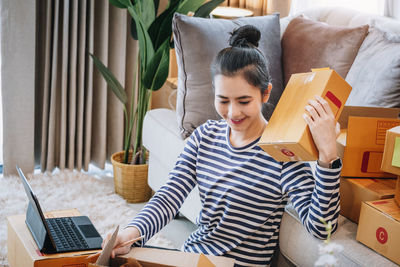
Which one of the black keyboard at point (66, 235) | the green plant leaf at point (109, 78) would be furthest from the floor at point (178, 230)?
the black keyboard at point (66, 235)

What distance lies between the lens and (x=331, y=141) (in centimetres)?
114

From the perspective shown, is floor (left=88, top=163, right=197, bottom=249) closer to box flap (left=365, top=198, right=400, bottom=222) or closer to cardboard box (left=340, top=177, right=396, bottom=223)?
cardboard box (left=340, top=177, right=396, bottom=223)

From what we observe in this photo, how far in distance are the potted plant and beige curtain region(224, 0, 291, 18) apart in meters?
0.77

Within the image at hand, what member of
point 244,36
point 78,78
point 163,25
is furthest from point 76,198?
point 244,36

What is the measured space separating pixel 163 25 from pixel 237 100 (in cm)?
121

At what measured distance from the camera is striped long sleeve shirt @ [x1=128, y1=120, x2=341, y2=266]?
1.27 metres

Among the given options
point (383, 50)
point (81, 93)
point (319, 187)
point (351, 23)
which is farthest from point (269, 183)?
point (81, 93)

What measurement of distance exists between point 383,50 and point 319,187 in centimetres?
104

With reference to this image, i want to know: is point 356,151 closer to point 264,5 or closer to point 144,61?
point 144,61

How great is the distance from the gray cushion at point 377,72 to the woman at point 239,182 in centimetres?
72

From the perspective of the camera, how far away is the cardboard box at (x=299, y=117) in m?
1.14

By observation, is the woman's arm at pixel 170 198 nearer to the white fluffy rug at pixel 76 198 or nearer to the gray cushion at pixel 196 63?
the gray cushion at pixel 196 63

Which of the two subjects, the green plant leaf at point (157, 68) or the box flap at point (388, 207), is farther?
the green plant leaf at point (157, 68)

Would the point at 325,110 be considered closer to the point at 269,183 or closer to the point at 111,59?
the point at 269,183
